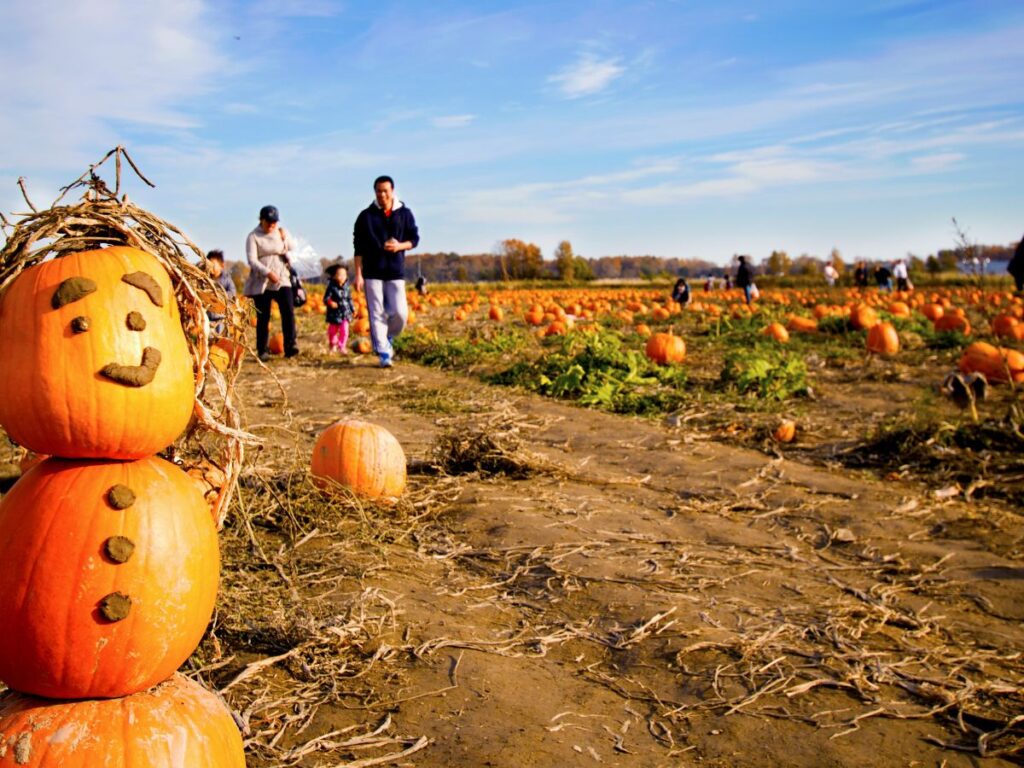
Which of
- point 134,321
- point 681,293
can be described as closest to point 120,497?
point 134,321

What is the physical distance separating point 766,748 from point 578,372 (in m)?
7.09

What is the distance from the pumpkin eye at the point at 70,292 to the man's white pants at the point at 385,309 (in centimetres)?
803

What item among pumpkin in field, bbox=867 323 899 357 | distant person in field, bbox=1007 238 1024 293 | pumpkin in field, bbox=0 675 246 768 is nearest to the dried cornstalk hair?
pumpkin in field, bbox=0 675 246 768

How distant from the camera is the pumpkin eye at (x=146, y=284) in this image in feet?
7.99

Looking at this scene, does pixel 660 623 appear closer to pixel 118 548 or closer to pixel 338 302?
pixel 118 548

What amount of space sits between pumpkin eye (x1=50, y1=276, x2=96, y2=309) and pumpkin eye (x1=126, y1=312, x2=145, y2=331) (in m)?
0.12

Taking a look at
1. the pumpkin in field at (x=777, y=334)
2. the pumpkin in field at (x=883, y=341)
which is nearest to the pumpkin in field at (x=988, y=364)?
the pumpkin in field at (x=883, y=341)

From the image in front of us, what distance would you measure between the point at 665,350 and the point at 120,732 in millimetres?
10205

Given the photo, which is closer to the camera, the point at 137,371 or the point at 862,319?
the point at 137,371

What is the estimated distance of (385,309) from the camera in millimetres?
10883

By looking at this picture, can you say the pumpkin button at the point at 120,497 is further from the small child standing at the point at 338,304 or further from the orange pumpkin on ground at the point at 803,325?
the orange pumpkin on ground at the point at 803,325

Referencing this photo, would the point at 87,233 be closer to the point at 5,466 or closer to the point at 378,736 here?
the point at 378,736

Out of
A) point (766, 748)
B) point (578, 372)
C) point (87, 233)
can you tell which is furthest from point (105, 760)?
point (578, 372)

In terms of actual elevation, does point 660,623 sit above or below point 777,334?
below
